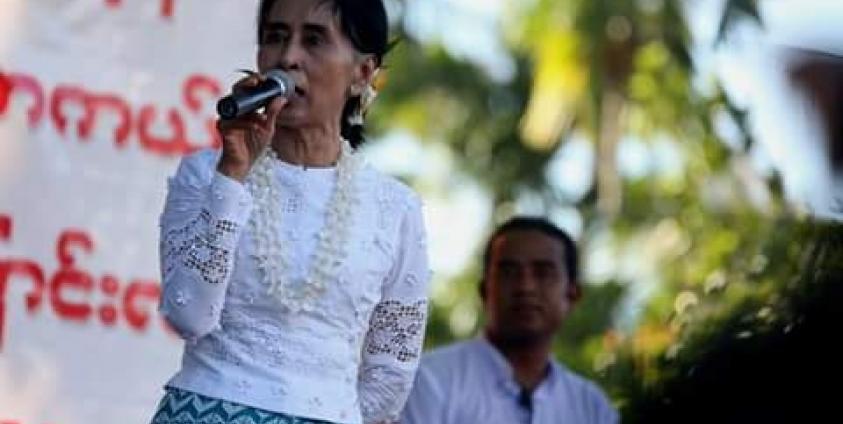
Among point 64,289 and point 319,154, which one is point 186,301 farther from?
point 64,289

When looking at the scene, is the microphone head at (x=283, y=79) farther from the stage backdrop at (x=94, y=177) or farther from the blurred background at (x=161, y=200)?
the stage backdrop at (x=94, y=177)

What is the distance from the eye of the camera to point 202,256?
3.47 meters

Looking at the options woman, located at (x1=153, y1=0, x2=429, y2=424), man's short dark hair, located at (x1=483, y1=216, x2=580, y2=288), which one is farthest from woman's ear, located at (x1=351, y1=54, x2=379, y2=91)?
man's short dark hair, located at (x1=483, y1=216, x2=580, y2=288)

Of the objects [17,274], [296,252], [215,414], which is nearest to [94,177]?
[17,274]

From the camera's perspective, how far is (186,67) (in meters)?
→ 5.60

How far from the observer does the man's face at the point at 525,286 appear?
6.34 meters

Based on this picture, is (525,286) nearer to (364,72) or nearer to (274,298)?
(364,72)

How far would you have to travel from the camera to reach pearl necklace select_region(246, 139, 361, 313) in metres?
3.59

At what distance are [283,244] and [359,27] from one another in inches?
15.9

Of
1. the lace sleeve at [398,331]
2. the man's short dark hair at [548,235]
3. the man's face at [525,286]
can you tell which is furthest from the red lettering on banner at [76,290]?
the lace sleeve at [398,331]

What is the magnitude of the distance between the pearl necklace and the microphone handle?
193 millimetres

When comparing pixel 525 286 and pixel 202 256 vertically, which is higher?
pixel 525 286

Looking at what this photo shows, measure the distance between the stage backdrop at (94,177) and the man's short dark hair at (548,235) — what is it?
116 cm

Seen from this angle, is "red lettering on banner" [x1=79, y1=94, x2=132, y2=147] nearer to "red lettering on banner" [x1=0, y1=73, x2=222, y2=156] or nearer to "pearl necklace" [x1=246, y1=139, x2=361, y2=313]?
"red lettering on banner" [x1=0, y1=73, x2=222, y2=156]
